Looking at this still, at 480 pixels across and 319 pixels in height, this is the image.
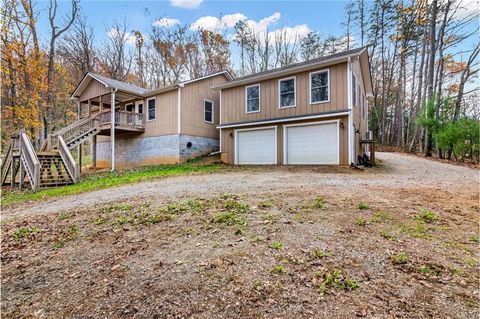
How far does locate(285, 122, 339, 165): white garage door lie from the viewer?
11273 millimetres

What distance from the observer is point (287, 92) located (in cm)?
1275

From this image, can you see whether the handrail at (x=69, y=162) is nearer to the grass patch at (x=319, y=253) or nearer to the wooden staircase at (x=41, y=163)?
the wooden staircase at (x=41, y=163)

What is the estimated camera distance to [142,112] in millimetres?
16844

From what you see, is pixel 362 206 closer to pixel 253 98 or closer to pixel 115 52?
pixel 253 98

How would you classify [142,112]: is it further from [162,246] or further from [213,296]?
[213,296]

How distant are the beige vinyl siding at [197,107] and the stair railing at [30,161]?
277 inches

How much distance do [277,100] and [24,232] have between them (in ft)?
36.1

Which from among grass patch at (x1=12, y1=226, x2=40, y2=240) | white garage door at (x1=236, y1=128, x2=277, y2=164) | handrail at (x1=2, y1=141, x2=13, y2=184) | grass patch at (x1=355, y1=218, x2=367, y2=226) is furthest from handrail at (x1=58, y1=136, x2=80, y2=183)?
grass patch at (x1=355, y1=218, x2=367, y2=226)

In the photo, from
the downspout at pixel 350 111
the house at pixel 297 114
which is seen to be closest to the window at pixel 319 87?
the house at pixel 297 114

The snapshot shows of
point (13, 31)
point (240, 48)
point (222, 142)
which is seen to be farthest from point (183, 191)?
point (240, 48)

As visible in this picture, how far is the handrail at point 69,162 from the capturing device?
10.8 m

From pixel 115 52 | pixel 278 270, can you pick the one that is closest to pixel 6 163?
pixel 278 270

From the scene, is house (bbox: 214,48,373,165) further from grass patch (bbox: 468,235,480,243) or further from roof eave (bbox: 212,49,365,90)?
grass patch (bbox: 468,235,480,243)

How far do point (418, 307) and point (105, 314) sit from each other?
2673mm
